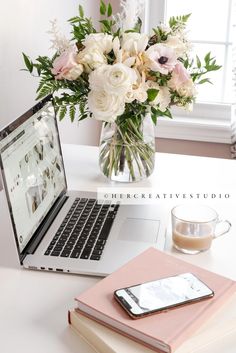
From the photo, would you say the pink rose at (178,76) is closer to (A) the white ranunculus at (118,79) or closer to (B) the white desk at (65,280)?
(A) the white ranunculus at (118,79)

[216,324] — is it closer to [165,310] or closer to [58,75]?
[165,310]

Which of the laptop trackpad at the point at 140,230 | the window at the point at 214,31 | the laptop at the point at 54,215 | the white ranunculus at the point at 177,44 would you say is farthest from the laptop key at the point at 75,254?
the window at the point at 214,31

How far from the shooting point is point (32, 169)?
1.21m

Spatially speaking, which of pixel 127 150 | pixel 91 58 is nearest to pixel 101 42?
pixel 91 58

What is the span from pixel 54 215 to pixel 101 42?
40 centimetres

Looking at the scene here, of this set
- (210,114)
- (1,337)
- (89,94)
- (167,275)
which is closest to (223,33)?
(210,114)

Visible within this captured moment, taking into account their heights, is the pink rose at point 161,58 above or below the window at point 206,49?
above

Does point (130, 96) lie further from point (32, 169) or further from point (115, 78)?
point (32, 169)

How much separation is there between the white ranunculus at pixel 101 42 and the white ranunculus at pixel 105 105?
0.10m

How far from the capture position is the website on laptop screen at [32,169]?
1.10m

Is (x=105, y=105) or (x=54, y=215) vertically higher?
(x=105, y=105)

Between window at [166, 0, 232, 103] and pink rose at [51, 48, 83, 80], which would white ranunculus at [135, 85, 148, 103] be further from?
window at [166, 0, 232, 103]

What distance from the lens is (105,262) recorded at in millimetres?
1113

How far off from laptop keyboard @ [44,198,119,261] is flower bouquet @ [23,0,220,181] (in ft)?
0.58
